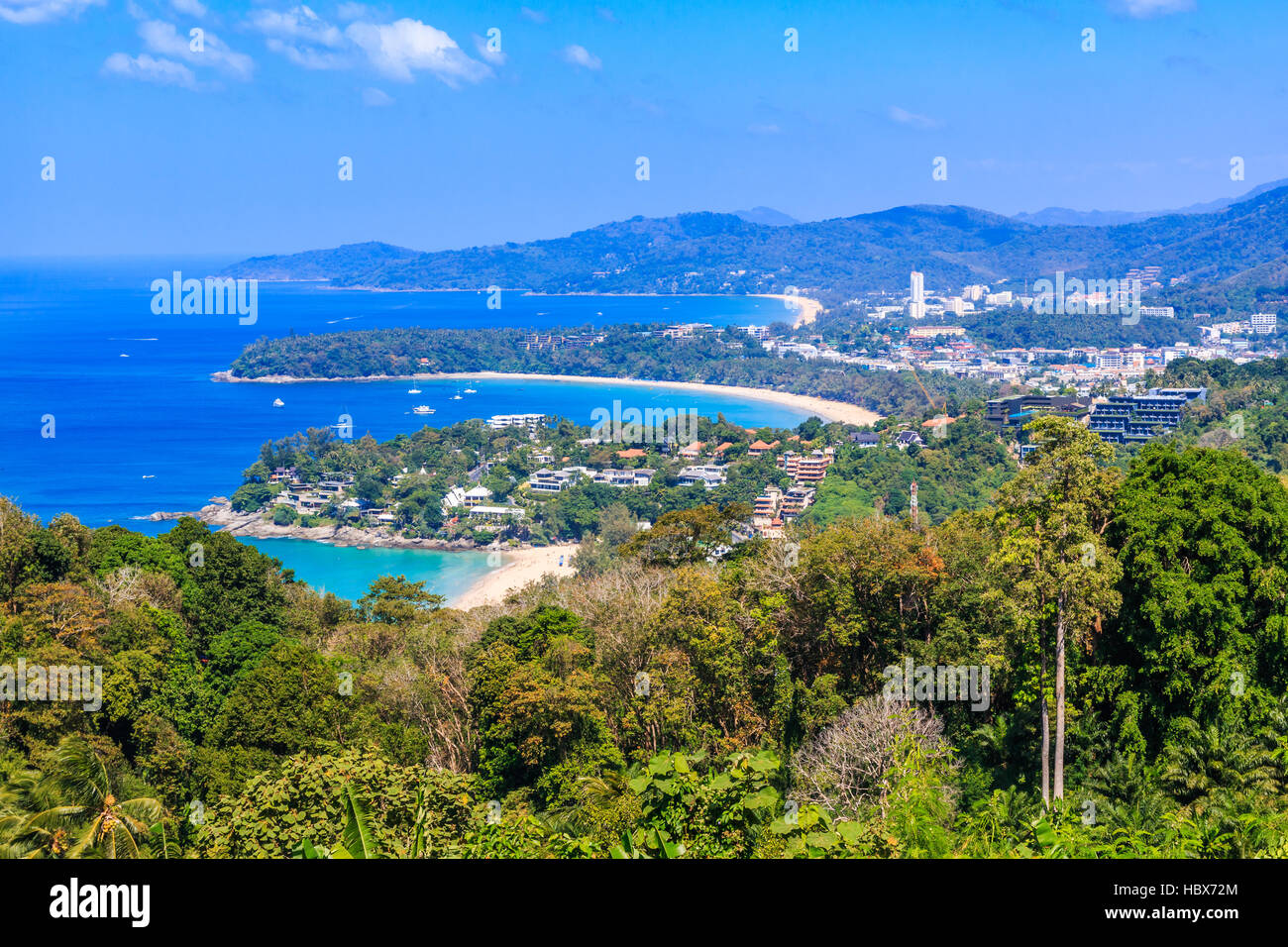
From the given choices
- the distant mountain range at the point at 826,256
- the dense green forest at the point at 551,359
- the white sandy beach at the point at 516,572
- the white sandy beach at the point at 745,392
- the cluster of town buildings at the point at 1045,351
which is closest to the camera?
the white sandy beach at the point at 516,572

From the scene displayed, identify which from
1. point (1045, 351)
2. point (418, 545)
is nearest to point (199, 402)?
point (418, 545)

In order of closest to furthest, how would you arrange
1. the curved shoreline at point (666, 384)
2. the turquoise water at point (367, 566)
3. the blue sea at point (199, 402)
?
1. the turquoise water at point (367, 566)
2. the blue sea at point (199, 402)
3. the curved shoreline at point (666, 384)

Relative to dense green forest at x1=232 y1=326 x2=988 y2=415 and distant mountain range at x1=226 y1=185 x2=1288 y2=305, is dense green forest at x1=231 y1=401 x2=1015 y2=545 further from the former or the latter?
distant mountain range at x1=226 y1=185 x2=1288 y2=305

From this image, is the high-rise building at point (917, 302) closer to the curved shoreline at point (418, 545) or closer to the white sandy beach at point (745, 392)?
the white sandy beach at point (745, 392)

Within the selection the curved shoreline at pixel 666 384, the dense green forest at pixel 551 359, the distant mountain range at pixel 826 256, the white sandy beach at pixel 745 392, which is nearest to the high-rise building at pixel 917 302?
the distant mountain range at pixel 826 256
